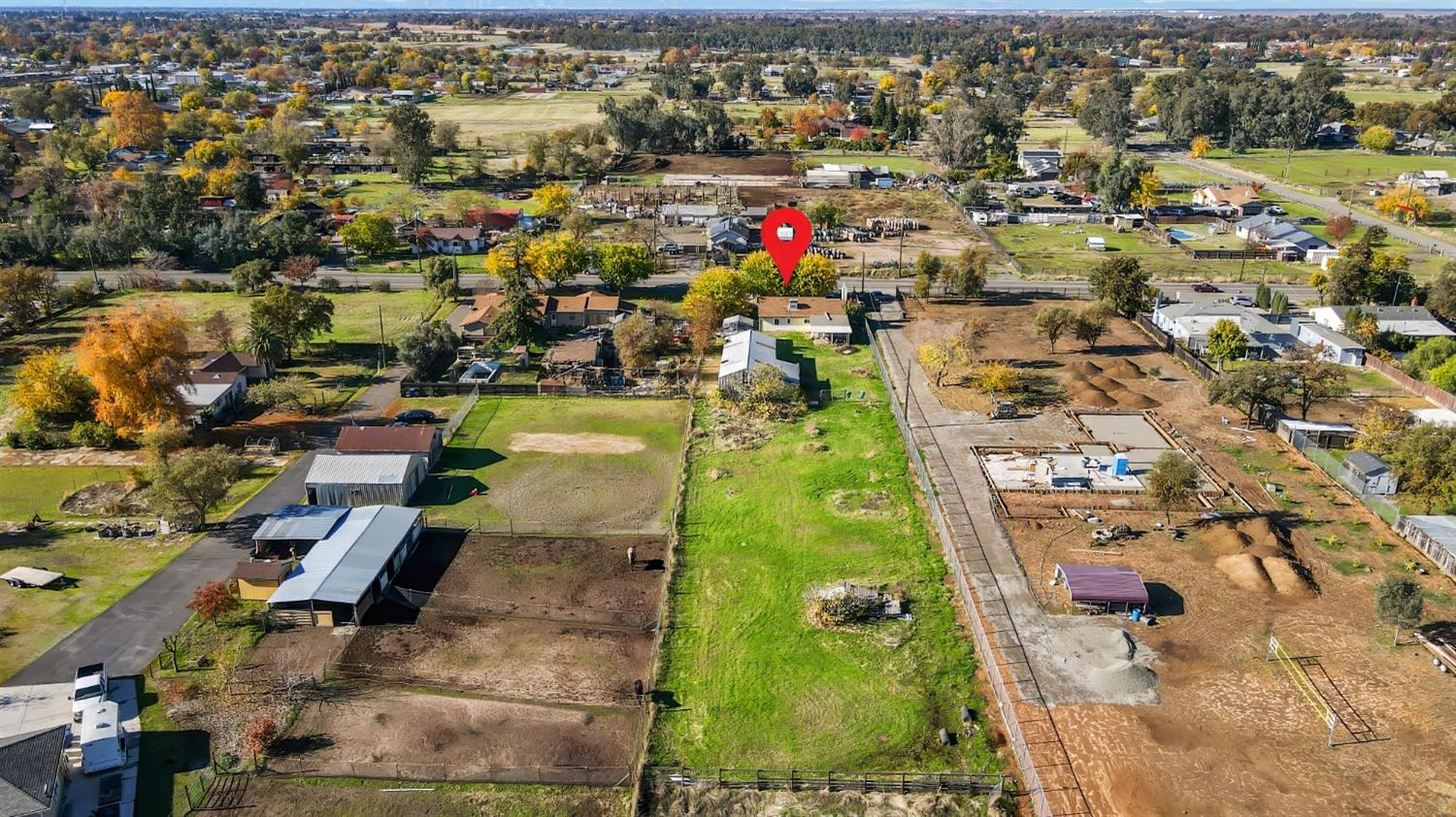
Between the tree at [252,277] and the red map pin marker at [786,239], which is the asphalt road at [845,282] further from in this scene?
the red map pin marker at [786,239]

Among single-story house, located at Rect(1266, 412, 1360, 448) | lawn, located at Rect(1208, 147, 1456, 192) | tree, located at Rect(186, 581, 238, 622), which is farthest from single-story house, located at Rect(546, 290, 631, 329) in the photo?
lawn, located at Rect(1208, 147, 1456, 192)

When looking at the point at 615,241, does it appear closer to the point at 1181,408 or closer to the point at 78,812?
the point at 1181,408

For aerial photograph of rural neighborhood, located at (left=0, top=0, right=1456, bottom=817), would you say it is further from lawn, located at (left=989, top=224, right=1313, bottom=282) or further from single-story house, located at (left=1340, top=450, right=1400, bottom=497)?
lawn, located at (left=989, top=224, right=1313, bottom=282)

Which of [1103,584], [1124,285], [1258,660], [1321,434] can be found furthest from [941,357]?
[1258,660]

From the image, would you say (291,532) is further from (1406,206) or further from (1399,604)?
(1406,206)

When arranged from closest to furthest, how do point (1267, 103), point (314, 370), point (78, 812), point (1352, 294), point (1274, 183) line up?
1. point (78, 812)
2. point (314, 370)
3. point (1352, 294)
4. point (1274, 183)
5. point (1267, 103)

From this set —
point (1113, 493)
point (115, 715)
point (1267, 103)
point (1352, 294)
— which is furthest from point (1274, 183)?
point (115, 715)

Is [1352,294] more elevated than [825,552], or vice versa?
[1352,294]
